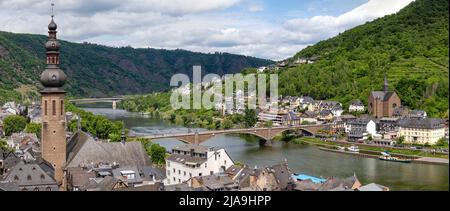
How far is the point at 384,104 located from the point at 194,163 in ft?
74.5

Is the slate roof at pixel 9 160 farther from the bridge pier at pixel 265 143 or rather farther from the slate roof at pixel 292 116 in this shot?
the slate roof at pixel 292 116

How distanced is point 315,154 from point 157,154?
9.22 m

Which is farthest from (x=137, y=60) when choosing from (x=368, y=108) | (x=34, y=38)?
(x=368, y=108)

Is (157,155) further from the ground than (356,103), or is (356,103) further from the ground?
(356,103)

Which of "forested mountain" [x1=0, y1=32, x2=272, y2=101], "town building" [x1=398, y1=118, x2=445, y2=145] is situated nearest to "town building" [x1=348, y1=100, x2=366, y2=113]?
"town building" [x1=398, y1=118, x2=445, y2=145]

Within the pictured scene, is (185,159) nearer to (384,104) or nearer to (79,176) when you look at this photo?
(79,176)

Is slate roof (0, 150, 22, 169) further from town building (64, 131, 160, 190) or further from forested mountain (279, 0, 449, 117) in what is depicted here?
forested mountain (279, 0, 449, 117)

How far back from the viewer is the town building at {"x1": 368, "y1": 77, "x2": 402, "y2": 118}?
1385 inches

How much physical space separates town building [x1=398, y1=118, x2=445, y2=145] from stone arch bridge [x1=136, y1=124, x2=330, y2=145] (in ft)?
19.4

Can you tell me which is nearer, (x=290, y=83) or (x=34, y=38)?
(x=290, y=83)

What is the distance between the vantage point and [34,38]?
105438mm

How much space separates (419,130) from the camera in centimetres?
2777

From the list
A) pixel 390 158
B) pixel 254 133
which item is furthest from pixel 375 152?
pixel 254 133
